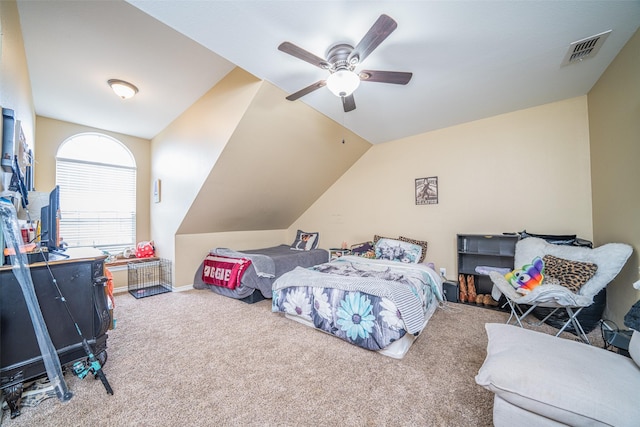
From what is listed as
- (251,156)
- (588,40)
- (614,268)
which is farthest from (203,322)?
(588,40)

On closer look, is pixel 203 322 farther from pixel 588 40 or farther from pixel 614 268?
pixel 588 40

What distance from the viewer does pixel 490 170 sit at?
134 inches

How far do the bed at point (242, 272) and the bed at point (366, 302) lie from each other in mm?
678

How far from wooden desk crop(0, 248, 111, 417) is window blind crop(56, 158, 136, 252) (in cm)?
Answer: 305

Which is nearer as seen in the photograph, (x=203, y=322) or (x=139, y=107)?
(x=203, y=322)

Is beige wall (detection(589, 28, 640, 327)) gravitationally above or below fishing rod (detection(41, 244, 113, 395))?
above

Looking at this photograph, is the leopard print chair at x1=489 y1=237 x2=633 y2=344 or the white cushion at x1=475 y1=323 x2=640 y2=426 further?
the leopard print chair at x1=489 y1=237 x2=633 y2=344

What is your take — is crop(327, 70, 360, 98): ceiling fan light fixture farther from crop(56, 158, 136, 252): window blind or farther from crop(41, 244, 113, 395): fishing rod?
crop(56, 158, 136, 252): window blind

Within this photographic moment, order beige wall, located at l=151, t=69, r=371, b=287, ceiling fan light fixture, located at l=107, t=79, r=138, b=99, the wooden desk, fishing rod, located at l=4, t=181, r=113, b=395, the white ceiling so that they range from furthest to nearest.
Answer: beige wall, located at l=151, t=69, r=371, b=287, ceiling fan light fixture, located at l=107, t=79, r=138, b=99, the white ceiling, fishing rod, located at l=4, t=181, r=113, b=395, the wooden desk

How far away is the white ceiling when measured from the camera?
5.56 ft

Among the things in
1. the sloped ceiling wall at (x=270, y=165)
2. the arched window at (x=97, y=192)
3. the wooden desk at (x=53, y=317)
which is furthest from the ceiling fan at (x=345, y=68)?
the arched window at (x=97, y=192)

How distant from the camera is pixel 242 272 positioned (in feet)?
11.2

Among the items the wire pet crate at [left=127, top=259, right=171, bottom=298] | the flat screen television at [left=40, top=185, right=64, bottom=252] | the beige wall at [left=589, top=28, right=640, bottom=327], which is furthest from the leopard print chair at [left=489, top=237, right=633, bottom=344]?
the wire pet crate at [left=127, top=259, right=171, bottom=298]

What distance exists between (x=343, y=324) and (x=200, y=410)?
3.97 feet
